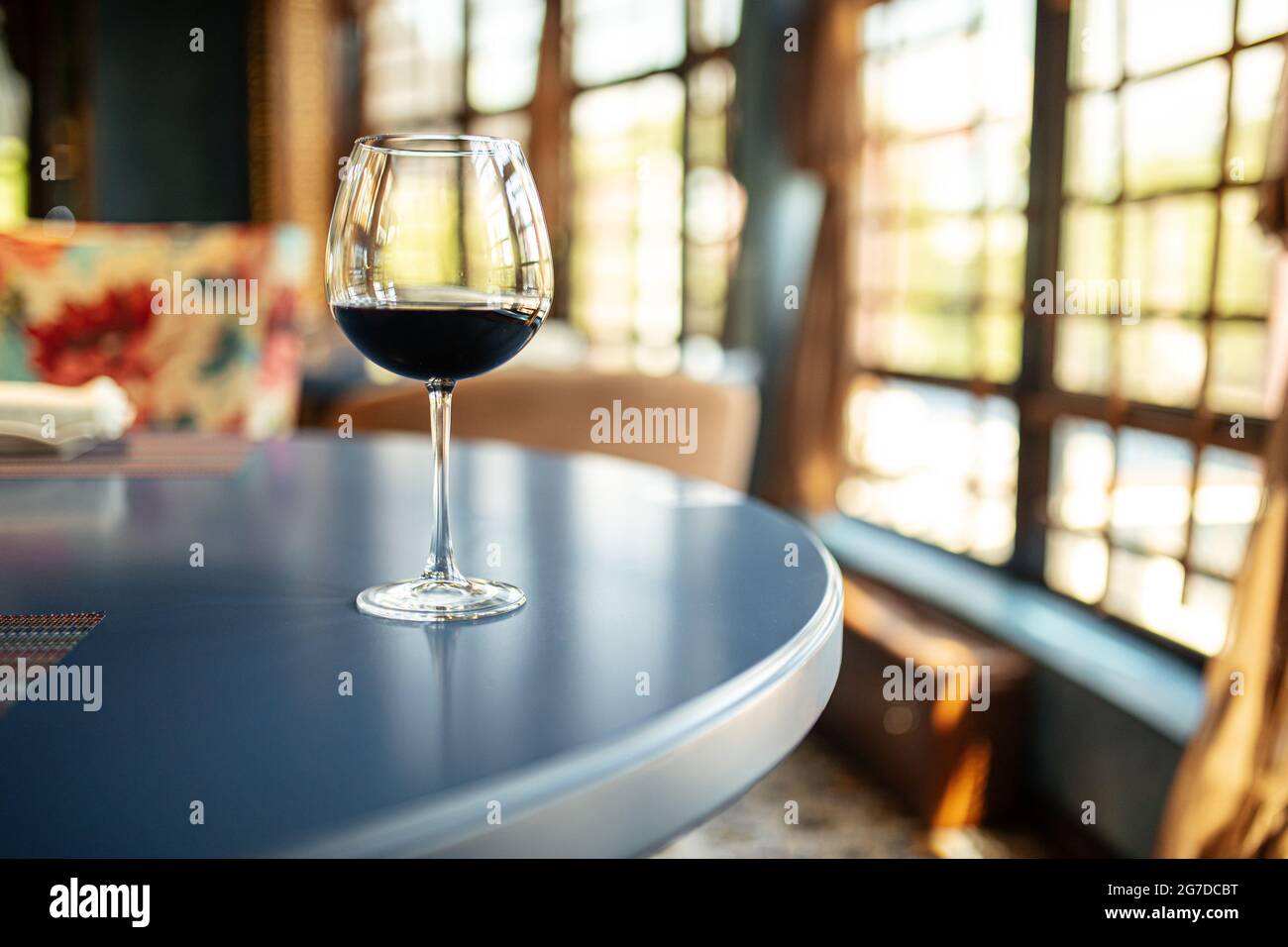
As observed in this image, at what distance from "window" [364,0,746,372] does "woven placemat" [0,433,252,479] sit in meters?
2.94

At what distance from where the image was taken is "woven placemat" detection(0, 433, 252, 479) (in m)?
0.97

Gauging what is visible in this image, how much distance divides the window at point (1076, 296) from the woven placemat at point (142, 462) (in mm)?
1786

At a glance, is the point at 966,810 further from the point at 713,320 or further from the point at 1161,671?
the point at 713,320

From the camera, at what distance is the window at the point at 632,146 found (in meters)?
4.34

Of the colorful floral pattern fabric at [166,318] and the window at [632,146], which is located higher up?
the window at [632,146]

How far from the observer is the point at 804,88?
12.4ft

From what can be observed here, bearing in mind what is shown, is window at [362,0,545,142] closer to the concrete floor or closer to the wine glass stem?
the concrete floor

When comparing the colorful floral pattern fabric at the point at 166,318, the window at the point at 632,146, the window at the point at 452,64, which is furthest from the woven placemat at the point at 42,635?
the window at the point at 452,64

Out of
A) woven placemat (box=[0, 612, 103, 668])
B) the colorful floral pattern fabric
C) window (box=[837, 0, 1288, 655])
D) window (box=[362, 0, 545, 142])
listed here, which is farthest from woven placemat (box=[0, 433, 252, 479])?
window (box=[362, 0, 545, 142])

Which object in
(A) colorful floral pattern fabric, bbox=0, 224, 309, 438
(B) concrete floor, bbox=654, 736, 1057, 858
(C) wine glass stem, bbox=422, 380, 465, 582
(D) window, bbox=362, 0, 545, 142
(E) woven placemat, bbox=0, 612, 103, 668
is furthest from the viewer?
(D) window, bbox=362, 0, 545, 142

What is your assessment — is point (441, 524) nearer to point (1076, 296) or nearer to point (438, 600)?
point (438, 600)

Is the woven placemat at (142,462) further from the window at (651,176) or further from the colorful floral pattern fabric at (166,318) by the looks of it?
the window at (651,176)

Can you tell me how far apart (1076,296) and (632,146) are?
96.5 inches

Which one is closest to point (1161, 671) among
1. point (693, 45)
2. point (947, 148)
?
point (947, 148)
